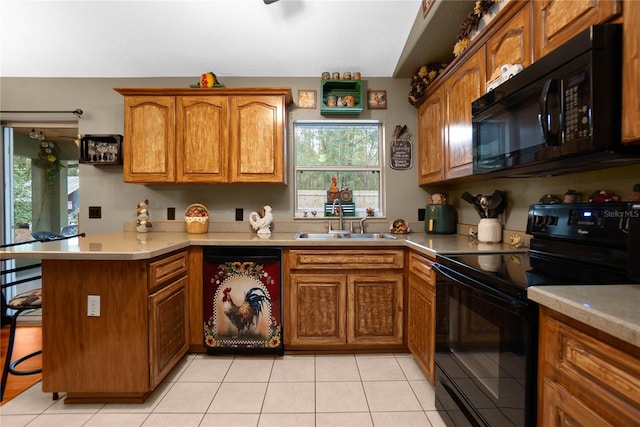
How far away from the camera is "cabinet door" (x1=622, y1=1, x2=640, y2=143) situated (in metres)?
0.90

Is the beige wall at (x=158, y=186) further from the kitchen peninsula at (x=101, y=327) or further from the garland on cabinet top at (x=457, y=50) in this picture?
the kitchen peninsula at (x=101, y=327)

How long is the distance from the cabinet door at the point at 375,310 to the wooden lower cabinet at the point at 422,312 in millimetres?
100

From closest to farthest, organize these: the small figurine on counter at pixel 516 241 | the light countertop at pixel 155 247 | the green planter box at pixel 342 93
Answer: the light countertop at pixel 155 247 → the small figurine on counter at pixel 516 241 → the green planter box at pixel 342 93

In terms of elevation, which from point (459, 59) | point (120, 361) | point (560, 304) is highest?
point (459, 59)

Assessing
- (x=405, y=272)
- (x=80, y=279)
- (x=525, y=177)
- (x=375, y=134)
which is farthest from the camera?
(x=375, y=134)

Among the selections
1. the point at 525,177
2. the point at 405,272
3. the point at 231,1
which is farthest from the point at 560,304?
the point at 231,1

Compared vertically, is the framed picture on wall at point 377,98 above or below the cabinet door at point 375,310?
above

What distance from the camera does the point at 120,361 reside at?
170cm

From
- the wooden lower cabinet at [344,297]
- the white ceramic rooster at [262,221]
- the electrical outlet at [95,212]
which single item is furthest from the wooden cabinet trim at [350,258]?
the electrical outlet at [95,212]

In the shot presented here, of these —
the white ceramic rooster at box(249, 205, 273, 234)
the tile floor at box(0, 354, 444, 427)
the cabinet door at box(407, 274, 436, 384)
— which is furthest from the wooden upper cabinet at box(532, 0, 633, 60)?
the white ceramic rooster at box(249, 205, 273, 234)

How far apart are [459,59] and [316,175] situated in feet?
5.05

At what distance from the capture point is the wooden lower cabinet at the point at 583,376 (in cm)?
65

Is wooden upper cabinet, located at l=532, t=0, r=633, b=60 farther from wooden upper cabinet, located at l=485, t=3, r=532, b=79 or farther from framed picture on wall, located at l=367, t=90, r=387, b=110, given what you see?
framed picture on wall, located at l=367, t=90, r=387, b=110

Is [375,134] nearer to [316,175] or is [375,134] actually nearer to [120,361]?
[316,175]
